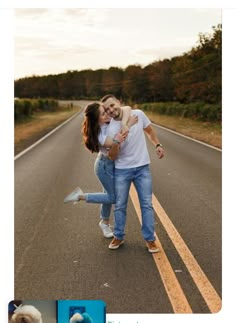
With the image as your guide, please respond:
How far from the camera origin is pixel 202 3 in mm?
3479

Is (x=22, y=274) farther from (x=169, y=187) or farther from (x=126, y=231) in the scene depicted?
(x=169, y=187)

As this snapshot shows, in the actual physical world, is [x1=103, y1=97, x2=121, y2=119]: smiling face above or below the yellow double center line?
above

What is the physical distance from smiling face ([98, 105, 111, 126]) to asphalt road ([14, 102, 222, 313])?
29cm

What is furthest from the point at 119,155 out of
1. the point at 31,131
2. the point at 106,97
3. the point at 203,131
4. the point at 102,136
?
the point at 31,131

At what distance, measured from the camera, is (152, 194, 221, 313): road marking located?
368 cm

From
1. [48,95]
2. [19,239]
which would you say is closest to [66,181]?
[19,239]

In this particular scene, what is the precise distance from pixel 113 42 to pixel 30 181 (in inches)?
182

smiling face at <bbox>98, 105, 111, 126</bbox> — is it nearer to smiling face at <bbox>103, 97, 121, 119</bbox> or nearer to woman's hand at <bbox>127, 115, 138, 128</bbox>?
smiling face at <bbox>103, 97, 121, 119</bbox>

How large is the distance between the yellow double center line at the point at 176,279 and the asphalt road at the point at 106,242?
30 millimetres

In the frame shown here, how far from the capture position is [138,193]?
4.52 m

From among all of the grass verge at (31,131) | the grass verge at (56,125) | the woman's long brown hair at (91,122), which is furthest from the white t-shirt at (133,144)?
the grass verge at (31,131)

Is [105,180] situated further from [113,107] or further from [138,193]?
[113,107]

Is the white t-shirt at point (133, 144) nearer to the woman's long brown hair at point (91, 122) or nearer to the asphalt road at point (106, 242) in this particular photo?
the woman's long brown hair at point (91, 122)

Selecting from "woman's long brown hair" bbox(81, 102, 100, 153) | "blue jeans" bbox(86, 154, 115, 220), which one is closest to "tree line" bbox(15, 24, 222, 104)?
"woman's long brown hair" bbox(81, 102, 100, 153)
